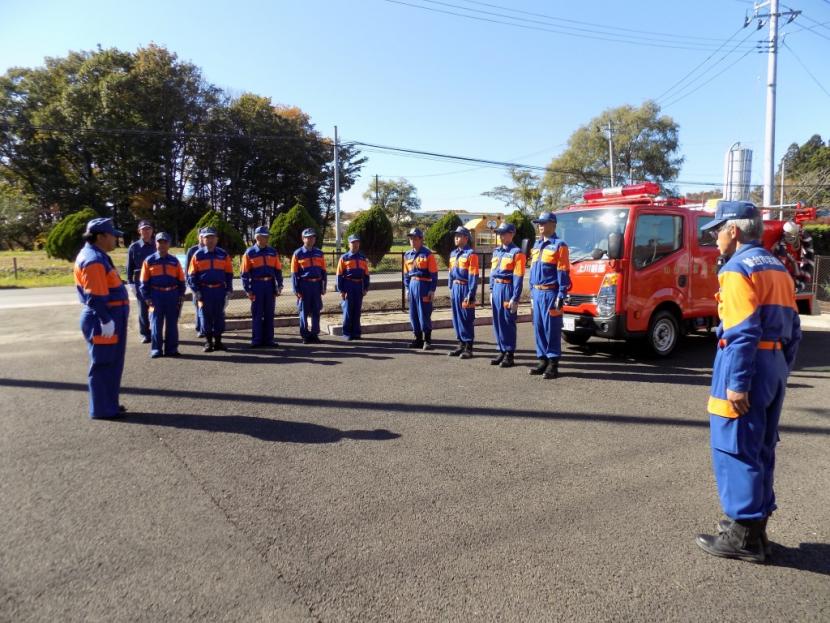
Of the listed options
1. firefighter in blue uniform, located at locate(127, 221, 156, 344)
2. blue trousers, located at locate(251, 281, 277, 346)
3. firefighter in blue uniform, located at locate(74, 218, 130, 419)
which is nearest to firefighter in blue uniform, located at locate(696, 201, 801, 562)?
firefighter in blue uniform, located at locate(74, 218, 130, 419)

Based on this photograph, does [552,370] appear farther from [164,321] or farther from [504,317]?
[164,321]

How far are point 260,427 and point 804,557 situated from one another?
4360 millimetres

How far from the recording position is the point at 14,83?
4253cm

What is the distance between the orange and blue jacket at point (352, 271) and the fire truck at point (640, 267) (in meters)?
3.61

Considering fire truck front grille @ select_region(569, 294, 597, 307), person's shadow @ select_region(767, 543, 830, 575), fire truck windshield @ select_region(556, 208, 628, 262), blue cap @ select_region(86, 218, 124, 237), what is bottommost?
person's shadow @ select_region(767, 543, 830, 575)

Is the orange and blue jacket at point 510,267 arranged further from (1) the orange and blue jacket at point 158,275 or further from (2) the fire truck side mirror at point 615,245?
(1) the orange and blue jacket at point 158,275

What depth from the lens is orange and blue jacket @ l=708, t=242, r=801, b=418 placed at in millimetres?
2975

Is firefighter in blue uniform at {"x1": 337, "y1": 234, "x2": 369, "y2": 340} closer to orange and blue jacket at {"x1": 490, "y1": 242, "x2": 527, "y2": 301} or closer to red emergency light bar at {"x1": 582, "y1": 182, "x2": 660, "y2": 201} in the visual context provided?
orange and blue jacket at {"x1": 490, "y1": 242, "x2": 527, "y2": 301}

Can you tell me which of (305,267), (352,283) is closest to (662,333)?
(352,283)

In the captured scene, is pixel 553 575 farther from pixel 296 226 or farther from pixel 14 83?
pixel 14 83

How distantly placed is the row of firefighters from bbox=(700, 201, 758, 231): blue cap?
12.9 ft

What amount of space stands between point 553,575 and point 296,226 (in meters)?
23.4

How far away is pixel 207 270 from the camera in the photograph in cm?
877

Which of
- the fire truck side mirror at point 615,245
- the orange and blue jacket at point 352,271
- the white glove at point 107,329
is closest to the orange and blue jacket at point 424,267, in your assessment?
the orange and blue jacket at point 352,271
